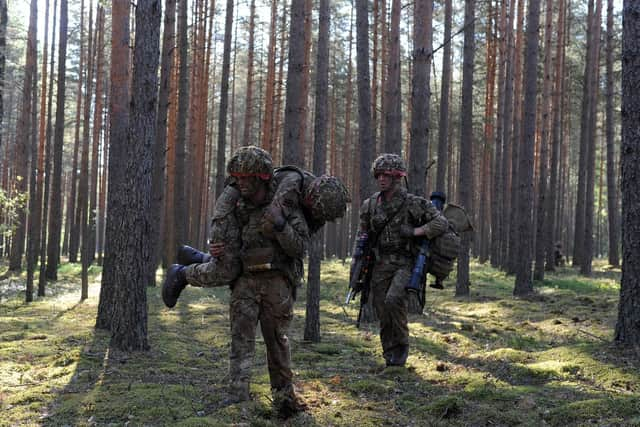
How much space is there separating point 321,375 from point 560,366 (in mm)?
2636

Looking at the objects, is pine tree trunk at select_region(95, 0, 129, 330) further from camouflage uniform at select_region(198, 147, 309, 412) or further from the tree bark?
the tree bark

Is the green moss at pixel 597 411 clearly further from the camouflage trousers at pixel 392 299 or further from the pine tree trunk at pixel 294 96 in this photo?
the pine tree trunk at pixel 294 96

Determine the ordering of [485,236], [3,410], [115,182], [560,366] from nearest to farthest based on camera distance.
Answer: [3,410] < [560,366] < [115,182] < [485,236]

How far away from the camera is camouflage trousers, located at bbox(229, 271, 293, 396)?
15.4 ft

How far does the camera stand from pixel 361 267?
6.64m

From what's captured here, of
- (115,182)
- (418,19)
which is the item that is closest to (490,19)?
(418,19)

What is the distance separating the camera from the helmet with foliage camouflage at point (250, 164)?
179 inches

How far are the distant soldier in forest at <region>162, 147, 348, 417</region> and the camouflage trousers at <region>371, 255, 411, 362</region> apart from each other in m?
1.96

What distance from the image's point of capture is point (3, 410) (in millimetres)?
4703

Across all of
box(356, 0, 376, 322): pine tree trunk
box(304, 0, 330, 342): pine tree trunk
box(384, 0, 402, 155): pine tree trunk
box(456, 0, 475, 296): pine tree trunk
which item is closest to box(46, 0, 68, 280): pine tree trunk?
box(356, 0, 376, 322): pine tree trunk

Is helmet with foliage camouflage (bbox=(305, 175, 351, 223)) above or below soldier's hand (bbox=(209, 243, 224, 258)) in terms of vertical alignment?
above

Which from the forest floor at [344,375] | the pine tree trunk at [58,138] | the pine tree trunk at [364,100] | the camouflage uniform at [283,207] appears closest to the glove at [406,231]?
the forest floor at [344,375]

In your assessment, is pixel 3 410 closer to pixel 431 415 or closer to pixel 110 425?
pixel 110 425

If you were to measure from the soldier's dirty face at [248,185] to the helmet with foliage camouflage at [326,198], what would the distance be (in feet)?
1.42
